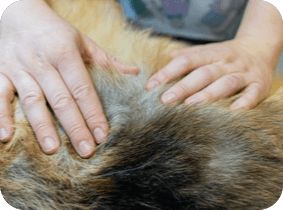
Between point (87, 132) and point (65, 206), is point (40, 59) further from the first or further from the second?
point (65, 206)

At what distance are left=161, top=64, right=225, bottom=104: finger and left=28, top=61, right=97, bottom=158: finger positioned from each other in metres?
0.22

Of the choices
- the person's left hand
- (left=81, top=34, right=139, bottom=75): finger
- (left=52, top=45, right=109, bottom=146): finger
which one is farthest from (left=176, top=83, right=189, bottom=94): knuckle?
(left=52, top=45, right=109, bottom=146): finger

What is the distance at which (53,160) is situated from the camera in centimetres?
56

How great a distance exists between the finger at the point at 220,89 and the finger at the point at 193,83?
22 mm

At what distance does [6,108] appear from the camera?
62 cm

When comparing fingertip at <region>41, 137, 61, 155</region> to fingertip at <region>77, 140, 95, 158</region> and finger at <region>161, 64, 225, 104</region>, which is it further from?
finger at <region>161, 64, 225, 104</region>

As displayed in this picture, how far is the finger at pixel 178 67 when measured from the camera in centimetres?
70

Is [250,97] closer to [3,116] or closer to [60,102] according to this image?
[60,102]

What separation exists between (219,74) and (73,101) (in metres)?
0.53

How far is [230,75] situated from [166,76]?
10.0 inches

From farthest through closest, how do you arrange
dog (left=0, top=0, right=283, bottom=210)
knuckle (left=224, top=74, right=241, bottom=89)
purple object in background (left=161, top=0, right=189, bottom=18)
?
purple object in background (left=161, top=0, right=189, bottom=18)
knuckle (left=224, top=74, right=241, bottom=89)
dog (left=0, top=0, right=283, bottom=210)

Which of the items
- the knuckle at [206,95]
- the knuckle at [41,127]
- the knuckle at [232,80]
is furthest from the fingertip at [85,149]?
the knuckle at [232,80]

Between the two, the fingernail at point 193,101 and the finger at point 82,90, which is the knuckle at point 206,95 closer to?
the fingernail at point 193,101

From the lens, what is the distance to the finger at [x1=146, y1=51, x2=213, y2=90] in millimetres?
698
